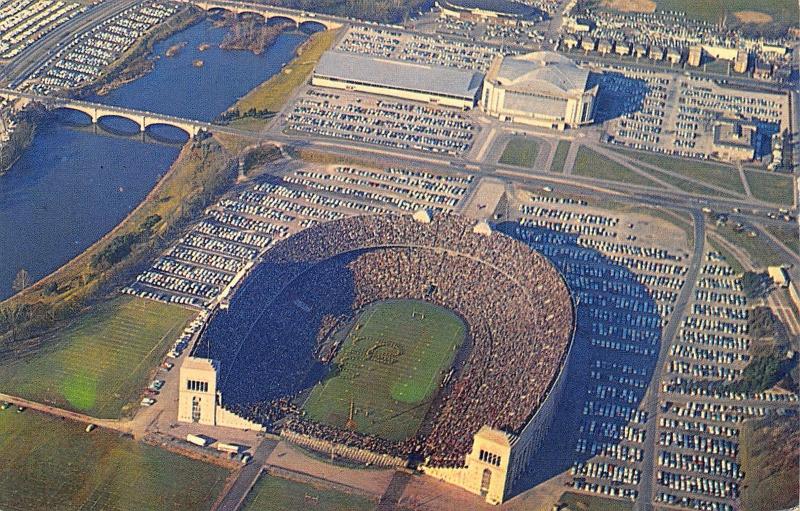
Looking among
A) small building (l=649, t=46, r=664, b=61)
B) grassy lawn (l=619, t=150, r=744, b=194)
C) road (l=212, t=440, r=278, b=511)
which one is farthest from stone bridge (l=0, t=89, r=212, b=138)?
small building (l=649, t=46, r=664, b=61)

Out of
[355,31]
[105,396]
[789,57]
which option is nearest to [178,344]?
[105,396]

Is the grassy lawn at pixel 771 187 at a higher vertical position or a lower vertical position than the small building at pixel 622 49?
lower

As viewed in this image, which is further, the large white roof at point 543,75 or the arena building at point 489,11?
the arena building at point 489,11

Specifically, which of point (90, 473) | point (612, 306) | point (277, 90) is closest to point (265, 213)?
point (612, 306)

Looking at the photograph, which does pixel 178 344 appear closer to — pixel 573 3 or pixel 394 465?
pixel 394 465

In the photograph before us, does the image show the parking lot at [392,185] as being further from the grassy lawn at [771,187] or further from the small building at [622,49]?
the small building at [622,49]

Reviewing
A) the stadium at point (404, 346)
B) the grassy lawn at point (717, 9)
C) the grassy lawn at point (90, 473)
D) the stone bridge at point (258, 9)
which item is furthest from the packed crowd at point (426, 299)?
the grassy lawn at point (717, 9)
